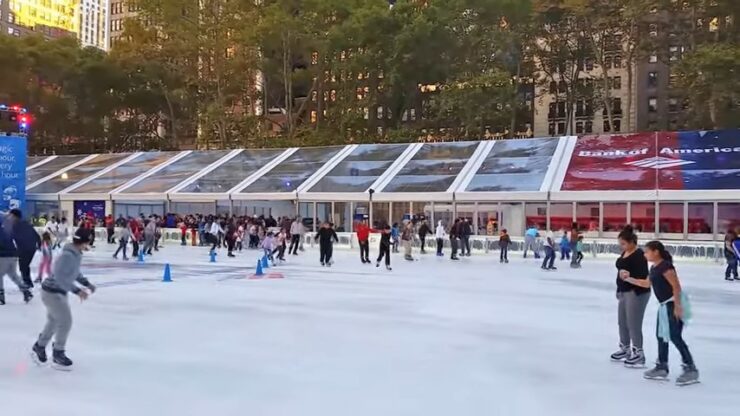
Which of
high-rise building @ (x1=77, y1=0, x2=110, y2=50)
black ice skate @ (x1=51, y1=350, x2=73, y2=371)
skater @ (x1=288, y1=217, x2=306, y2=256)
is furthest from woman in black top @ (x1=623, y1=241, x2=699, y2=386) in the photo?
high-rise building @ (x1=77, y1=0, x2=110, y2=50)

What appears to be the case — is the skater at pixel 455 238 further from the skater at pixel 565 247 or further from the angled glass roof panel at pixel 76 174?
the angled glass roof panel at pixel 76 174

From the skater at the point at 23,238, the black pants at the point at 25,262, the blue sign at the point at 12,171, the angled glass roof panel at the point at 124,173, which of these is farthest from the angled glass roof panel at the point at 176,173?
the skater at the point at 23,238

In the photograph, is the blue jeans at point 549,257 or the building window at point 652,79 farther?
the building window at point 652,79

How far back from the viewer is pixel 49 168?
3862cm

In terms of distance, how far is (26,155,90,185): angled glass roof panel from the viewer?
1469 inches

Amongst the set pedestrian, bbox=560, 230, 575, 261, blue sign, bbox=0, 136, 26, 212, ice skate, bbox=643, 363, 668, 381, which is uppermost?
blue sign, bbox=0, 136, 26, 212

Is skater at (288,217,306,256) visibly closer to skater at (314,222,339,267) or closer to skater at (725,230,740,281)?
skater at (314,222,339,267)

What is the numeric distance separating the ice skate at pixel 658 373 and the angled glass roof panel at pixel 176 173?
2747 centimetres

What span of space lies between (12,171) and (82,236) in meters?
25.4

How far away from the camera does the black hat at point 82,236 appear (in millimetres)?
6086

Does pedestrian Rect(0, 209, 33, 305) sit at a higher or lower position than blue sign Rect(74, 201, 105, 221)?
lower

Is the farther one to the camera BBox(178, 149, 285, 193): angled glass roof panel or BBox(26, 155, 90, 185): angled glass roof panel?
BBox(26, 155, 90, 185): angled glass roof panel

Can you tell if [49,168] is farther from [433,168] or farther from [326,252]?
[326,252]

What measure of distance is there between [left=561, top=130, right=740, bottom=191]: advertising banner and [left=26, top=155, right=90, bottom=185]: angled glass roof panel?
88.5 feet
